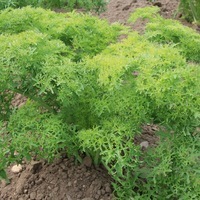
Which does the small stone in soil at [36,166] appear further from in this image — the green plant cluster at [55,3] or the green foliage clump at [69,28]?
the green plant cluster at [55,3]

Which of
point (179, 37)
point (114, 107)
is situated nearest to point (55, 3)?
point (179, 37)

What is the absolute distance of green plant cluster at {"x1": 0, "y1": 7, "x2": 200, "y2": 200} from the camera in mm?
2045

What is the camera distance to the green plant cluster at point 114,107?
6.71ft

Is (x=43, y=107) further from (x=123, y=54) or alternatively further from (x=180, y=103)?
(x=180, y=103)

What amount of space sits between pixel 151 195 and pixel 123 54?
830 millimetres

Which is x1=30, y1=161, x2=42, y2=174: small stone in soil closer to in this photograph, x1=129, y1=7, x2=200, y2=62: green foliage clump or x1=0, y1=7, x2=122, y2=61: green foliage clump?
x1=0, y1=7, x2=122, y2=61: green foliage clump

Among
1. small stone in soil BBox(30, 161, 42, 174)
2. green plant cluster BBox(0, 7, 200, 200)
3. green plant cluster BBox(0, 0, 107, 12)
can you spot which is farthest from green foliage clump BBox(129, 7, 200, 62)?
green plant cluster BBox(0, 0, 107, 12)

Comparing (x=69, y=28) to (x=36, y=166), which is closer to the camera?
(x=69, y=28)

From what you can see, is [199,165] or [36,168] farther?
[36,168]

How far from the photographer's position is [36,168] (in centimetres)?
276

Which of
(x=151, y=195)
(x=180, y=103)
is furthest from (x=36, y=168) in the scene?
(x=180, y=103)

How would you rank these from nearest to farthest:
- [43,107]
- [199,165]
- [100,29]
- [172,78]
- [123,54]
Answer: [172,78] → [199,165] → [123,54] → [43,107] → [100,29]

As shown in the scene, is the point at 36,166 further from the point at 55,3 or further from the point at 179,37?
the point at 55,3

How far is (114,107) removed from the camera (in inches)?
83.6
